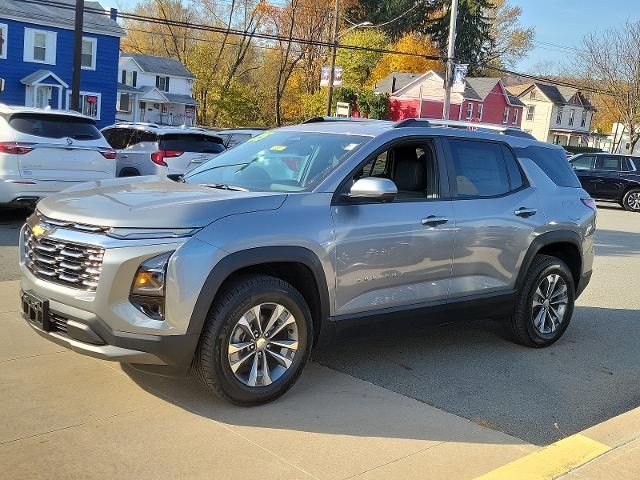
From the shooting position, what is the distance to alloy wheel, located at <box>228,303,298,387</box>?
4.20 m

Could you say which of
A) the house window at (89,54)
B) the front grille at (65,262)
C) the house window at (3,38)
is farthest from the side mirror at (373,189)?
the house window at (89,54)

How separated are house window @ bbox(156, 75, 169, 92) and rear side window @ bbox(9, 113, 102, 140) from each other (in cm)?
4975

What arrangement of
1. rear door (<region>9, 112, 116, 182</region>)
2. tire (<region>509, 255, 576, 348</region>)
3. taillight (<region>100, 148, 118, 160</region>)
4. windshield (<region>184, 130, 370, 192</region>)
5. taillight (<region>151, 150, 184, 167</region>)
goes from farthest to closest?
taillight (<region>151, 150, 184, 167</region>) → taillight (<region>100, 148, 118, 160</region>) → rear door (<region>9, 112, 116, 182</region>) → tire (<region>509, 255, 576, 348</region>) → windshield (<region>184, 130, 370, 192</region>)

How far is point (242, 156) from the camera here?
17.8ft

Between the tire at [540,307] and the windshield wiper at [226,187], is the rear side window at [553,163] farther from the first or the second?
the windshield wiper at [226,187]

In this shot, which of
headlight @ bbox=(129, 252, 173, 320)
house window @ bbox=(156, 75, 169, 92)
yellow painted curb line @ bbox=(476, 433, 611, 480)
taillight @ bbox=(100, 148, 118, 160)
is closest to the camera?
yellow painted curb line @ bbox=(476, 433, 611, 480)

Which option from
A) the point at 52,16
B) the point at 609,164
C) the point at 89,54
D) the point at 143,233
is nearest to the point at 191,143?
the point at 143,233

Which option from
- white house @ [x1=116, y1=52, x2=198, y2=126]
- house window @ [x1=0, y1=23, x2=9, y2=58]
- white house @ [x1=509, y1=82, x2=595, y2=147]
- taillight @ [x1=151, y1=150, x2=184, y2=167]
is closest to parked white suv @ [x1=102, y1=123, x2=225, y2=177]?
taillight @ [x1=151, y1=150, x2=184, y2=167]

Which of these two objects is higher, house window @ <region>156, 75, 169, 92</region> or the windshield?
house window @ <region>156, 75, 169, 92</region>

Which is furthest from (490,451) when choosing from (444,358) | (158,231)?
(158,231)

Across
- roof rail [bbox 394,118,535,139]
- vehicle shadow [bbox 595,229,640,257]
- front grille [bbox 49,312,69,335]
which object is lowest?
vehicle shadow [bbox 595,229,640,257]

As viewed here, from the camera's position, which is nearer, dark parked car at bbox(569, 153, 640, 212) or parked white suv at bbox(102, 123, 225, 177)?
parked white suv at bbox(102, 123, 225, 177)

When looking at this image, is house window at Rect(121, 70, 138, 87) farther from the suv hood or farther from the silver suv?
the suv hood

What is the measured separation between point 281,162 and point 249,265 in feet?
3.92
